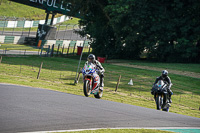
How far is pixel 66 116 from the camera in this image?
888cm

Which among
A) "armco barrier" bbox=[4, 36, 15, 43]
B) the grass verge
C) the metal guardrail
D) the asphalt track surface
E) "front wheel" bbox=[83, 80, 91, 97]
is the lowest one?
the grass verge

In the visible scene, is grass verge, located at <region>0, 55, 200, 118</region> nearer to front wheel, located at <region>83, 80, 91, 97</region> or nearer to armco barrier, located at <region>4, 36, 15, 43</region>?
front wheel, located at <region>83, 80, 91, 97</region>

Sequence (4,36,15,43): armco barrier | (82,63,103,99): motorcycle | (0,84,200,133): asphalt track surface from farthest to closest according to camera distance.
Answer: (4,36,15,43): armco barrier < (82,63,103,99): motorcycle < (0,84,200,133): asphalt track surface

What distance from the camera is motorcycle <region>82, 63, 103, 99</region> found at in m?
13.2

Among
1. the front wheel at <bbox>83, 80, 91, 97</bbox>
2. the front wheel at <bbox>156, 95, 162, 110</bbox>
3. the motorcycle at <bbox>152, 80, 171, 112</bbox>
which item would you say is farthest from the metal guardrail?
the front wheel at <bbox>156, 95, 162, 110</bbox>

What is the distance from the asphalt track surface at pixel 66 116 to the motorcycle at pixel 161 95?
8.44ft

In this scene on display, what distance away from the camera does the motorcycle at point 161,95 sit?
45.1ft

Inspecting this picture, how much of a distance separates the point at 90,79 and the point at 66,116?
4.56 metres

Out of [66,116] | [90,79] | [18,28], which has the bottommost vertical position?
[66,116]

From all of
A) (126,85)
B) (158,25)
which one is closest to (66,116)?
(126,85)

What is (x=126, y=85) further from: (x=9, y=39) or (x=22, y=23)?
(x=22, y=23)

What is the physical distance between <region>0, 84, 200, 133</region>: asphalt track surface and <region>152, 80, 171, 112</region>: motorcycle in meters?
2.57

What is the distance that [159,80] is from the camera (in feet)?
46.5

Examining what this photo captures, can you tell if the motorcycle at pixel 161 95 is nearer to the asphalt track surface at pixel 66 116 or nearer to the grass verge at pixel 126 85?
the grass verge at pixel 126 85
